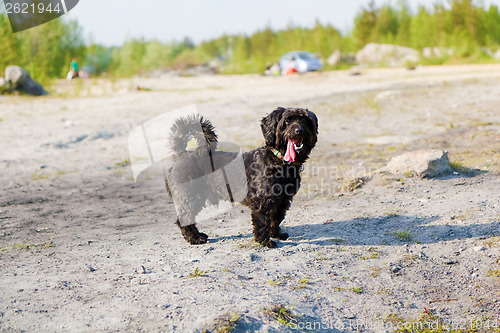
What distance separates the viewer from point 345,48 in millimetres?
53281

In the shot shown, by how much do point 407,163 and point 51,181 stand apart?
21.1 ft

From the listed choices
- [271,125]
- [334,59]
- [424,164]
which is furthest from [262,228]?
[334,59]

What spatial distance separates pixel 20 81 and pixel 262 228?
1876 centimetres

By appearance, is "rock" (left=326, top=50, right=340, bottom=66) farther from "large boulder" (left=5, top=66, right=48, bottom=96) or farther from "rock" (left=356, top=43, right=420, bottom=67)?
"large boulder" (left=5, top=66, right=48, bottom=96)

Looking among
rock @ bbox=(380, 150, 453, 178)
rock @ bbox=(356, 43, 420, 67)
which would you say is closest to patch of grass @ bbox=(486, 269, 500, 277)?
rock @ bbox=(380, 150, 453, 178)

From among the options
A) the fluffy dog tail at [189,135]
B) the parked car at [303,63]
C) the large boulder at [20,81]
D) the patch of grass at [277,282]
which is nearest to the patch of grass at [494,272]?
the patch of grass at [277,282]

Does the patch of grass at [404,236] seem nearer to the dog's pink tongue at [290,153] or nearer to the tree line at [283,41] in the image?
the dog's pink tongue at [290,153]

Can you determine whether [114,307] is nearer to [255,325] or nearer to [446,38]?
[255,325]

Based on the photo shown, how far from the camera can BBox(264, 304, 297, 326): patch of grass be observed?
4.01 metres

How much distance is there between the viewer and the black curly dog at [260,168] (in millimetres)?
5586

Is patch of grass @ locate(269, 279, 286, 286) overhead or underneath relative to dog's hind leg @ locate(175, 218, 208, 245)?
underneath

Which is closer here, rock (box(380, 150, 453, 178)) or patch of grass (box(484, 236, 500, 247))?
patch of grass (box(484, 236, 500, 247))

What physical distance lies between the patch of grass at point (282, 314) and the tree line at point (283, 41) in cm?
2369

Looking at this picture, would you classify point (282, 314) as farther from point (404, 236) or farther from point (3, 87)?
point (3, 87)
